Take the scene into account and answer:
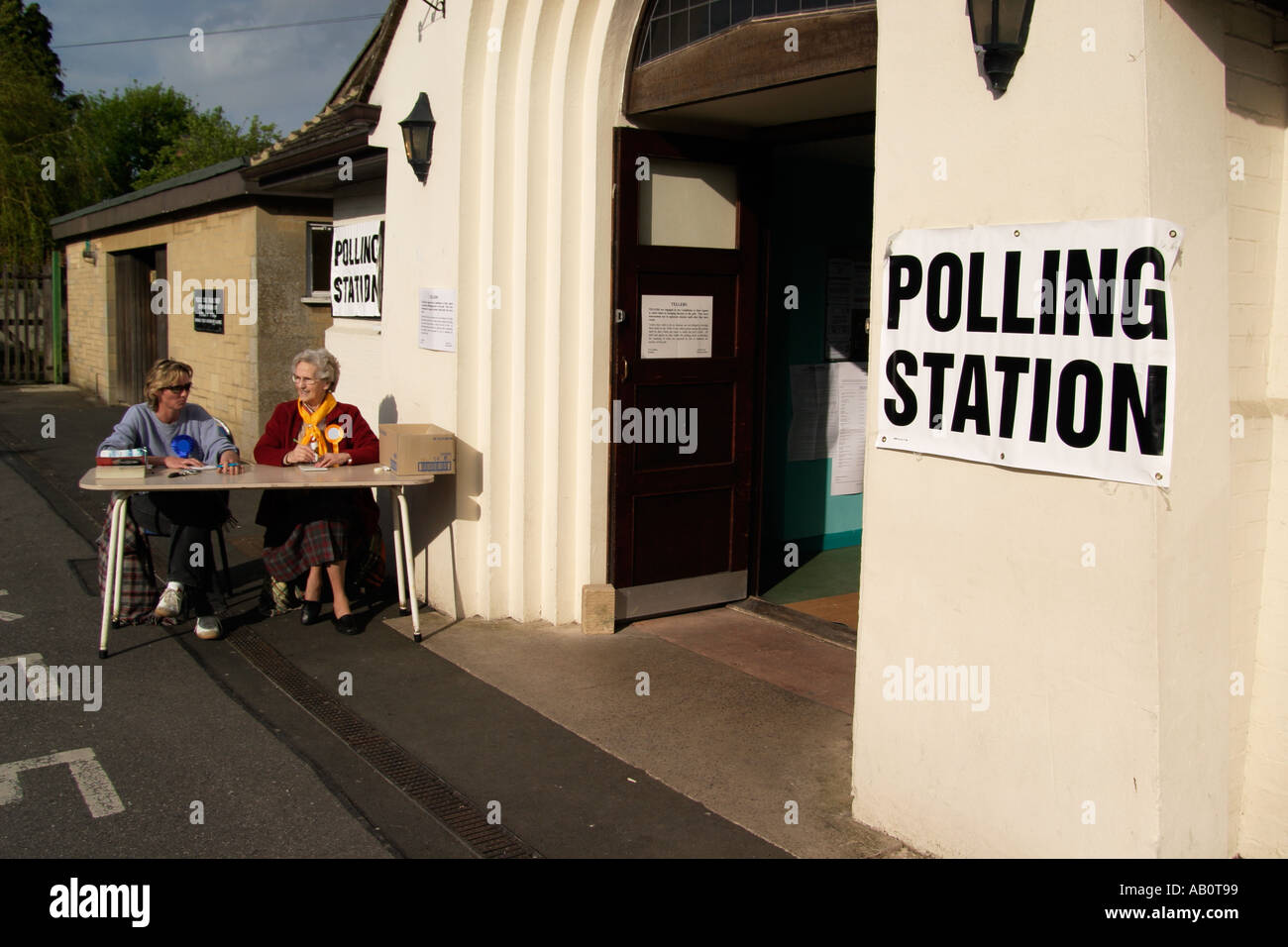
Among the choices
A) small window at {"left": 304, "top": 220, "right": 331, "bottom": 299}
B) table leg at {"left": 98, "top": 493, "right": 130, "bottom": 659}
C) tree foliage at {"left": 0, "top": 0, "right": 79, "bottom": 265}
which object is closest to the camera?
table leg at {"left": 98, "top": 493, "right": 130, "bottom": 659}

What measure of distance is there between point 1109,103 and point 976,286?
0.68 m

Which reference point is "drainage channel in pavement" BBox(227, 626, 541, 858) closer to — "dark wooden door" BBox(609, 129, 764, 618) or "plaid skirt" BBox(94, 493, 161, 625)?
"plaid skirt" BBox(94, 493, 161, 625)

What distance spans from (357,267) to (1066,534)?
6.87 m

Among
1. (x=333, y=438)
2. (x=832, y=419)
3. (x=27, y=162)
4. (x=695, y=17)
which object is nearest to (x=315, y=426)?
(x=333, y=438)

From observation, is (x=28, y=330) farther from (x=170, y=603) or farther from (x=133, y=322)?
(x=170, y=603)

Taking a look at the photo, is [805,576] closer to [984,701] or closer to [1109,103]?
[984,701]

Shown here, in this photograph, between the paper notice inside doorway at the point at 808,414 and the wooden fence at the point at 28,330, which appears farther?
the wooden fence at the point at 28,330

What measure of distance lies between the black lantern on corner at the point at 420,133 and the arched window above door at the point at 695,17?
4.31 ft

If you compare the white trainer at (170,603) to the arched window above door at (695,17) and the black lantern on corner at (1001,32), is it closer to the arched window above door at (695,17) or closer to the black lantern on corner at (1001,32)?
the arched window above door at (695,17)

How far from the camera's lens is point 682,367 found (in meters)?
6.49

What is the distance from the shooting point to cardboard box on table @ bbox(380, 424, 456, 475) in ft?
19.8

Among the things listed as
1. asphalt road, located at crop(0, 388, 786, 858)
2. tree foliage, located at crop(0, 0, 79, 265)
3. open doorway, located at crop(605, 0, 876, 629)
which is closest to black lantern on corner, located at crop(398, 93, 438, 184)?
open doorway, located at crop(605, 0, 876, 629)

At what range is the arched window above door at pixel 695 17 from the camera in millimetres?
5254

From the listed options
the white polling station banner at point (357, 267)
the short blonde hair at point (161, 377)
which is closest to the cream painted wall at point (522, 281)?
the short blonde hair at point (161, 377)
